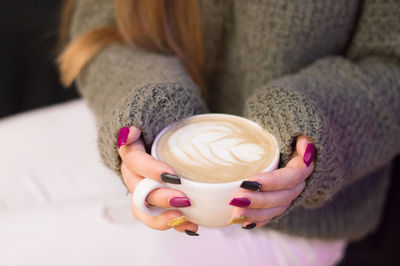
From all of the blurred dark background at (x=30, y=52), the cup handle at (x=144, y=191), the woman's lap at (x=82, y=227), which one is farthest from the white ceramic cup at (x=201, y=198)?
the blurred dark background at (x=30, y=52)

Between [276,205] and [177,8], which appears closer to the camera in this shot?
[276,205]

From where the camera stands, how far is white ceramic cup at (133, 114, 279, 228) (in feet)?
1.31

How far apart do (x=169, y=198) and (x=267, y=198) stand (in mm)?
104

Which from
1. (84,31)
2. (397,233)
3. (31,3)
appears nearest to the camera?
(84,31)

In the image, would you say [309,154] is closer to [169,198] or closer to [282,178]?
[282,178]

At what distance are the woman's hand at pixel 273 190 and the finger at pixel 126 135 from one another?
0.44ft

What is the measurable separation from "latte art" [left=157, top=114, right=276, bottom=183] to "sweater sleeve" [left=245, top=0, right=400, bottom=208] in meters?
0.03

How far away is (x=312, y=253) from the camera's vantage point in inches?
26.1

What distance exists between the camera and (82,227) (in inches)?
23.0

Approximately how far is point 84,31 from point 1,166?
0.31 metres

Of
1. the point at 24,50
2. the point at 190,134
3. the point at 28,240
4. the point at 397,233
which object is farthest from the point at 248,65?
the point at 24,50

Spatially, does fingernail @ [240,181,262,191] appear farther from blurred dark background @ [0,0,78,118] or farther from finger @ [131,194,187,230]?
blurred dark background @ [0,0,78,118]

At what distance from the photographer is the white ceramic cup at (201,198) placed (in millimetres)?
398

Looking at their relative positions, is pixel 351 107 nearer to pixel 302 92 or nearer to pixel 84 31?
pixel 302 92
